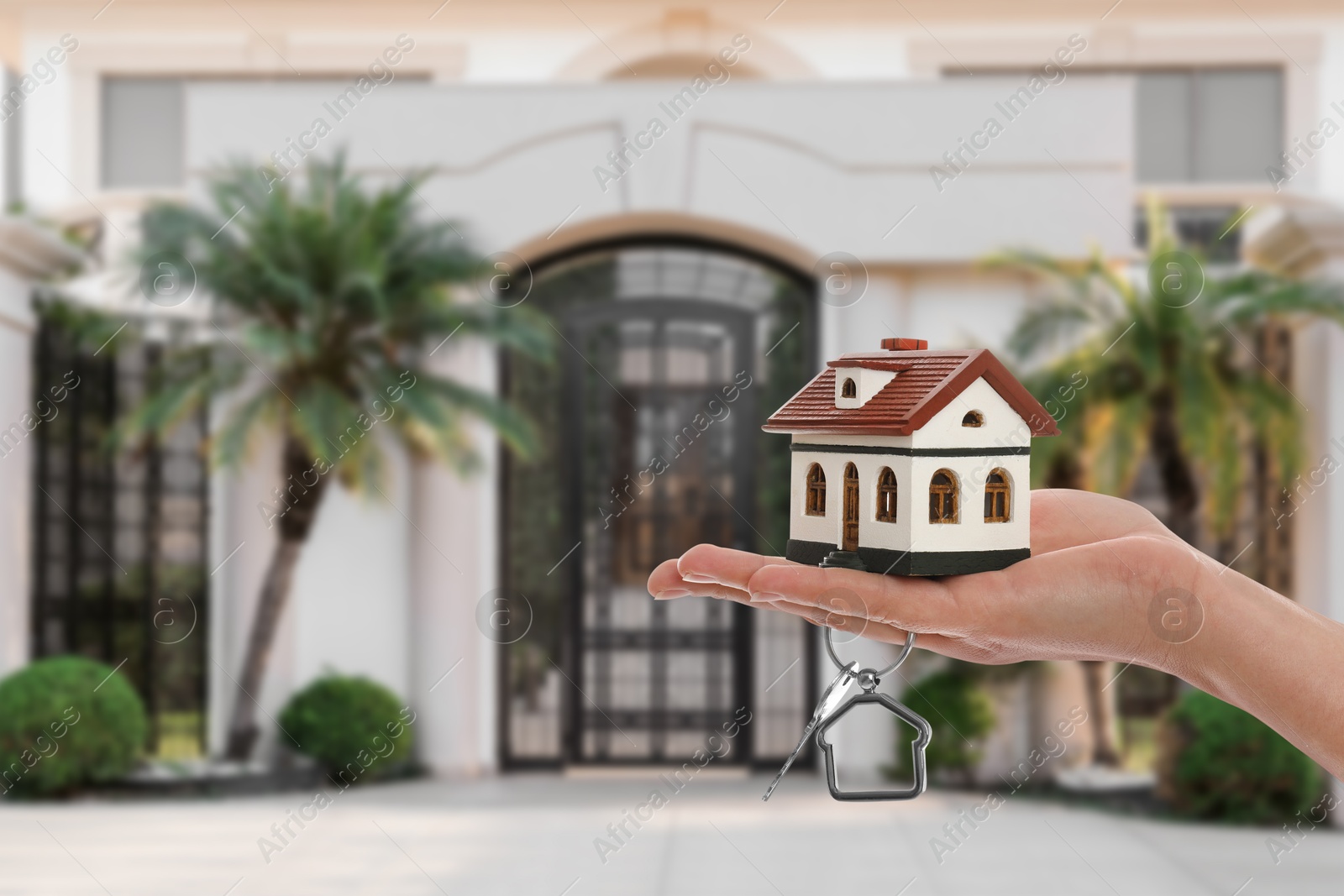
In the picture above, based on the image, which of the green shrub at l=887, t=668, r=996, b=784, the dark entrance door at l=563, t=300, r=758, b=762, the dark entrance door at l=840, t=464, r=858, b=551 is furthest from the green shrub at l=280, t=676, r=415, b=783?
the dark entrance door at l=840, t=464, r=858, b=551

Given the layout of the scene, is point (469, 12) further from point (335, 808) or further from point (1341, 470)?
point (1341, 470)

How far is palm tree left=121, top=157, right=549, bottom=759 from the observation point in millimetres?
9445

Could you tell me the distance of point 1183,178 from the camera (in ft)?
48.6

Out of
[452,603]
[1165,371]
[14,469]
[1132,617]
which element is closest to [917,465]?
[1132,617]

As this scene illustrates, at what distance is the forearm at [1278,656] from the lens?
2363 millimetres

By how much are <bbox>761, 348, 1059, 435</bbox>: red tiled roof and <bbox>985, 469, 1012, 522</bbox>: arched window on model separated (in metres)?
0.14

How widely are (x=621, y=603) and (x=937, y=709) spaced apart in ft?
9.05

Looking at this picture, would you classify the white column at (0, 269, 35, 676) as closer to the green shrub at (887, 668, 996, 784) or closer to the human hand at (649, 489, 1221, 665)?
the green shrub at (887, 668, 996, 784)

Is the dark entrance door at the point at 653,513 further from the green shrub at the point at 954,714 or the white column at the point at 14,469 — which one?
the white column at the point at 14,469

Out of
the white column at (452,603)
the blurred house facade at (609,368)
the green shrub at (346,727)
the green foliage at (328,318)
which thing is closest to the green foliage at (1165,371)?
the blurred house facade at (609,368)

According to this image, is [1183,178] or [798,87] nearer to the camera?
[798,87]

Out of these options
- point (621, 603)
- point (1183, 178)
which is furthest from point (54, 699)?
point (1183, 178)

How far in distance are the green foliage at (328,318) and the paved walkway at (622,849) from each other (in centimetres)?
255

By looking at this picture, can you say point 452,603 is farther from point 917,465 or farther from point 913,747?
point 913,747
